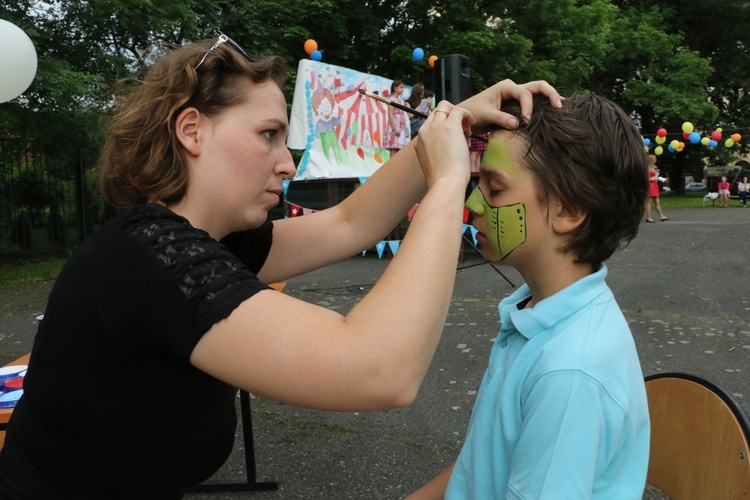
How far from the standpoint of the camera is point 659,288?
5.93 metres

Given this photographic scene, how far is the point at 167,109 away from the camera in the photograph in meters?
1.36

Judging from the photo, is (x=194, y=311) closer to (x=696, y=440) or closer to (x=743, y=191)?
(x=696, y=440)

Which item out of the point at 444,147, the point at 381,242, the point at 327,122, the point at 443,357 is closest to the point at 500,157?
the point at 444,147

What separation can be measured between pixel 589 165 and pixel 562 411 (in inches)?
21.8

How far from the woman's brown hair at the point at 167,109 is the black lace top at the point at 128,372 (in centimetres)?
16

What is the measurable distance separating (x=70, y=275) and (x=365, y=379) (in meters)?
0.68

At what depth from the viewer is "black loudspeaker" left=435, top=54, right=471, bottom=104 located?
1.99 meters

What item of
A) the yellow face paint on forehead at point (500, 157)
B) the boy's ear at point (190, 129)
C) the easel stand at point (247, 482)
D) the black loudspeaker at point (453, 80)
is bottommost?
the easel stand at point (247, 482)

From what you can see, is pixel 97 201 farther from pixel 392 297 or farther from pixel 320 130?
pixel 392 297

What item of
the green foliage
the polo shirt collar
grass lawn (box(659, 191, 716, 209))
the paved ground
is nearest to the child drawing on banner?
the paved ground

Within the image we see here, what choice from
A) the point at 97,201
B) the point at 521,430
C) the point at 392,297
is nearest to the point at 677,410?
the point at 521,430

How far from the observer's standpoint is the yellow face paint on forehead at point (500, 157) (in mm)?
1393

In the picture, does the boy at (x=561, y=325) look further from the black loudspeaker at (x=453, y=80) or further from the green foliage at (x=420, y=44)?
the green foliage at (x=420, y=44)

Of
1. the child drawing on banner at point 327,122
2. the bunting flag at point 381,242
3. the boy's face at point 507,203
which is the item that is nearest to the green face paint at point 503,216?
the boy's face at point 507,203
